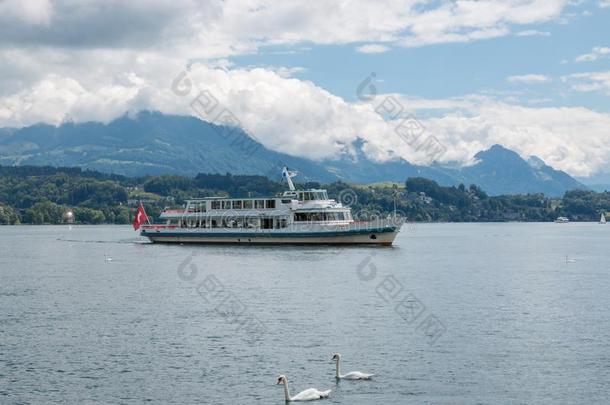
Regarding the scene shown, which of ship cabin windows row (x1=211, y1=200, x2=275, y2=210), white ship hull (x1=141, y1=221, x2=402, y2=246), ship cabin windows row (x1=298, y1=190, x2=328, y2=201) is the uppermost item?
ship cabin windows row (x1=298, y1=190, x2=328, y2=201)

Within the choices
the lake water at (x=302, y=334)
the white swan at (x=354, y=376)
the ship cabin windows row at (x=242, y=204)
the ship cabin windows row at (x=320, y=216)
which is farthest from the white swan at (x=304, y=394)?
the ship cabin windows row at (x=242, y=204)

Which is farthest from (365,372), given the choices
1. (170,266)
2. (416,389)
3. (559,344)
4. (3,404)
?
(170,266)

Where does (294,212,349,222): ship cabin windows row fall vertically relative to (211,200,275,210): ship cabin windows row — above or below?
below

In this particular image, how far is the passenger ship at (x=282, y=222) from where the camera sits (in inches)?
5571

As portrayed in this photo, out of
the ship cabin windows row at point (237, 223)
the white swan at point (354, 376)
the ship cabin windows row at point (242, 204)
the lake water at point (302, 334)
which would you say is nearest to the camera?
the lake water at point (302, 334)

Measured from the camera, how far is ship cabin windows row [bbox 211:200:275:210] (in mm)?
148000

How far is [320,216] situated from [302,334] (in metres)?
86.3

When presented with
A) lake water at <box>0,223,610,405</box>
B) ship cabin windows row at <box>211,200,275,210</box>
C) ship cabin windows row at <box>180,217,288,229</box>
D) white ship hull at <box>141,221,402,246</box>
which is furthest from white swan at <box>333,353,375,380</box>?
ship cabin windows row at <box>211,200,275,210</box>

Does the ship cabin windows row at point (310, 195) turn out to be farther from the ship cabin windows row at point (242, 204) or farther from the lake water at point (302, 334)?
the lake water at point (302, 334)

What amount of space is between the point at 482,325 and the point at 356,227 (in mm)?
78170

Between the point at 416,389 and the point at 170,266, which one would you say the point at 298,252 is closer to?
the point at 170,266

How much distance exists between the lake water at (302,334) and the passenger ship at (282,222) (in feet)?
97.6

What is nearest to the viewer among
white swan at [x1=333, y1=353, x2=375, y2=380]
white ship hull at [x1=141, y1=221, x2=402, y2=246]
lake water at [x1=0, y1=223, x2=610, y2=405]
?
lake water at [x1=0, y1=223, x2=610, y2=405]

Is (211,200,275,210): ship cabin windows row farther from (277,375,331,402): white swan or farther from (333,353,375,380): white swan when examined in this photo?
(277,375,331,402): white swan
